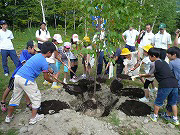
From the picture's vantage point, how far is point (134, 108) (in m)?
3.39

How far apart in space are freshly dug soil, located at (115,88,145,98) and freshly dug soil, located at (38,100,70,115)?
1663 mm

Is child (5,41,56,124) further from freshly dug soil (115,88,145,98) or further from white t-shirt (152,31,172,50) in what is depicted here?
white t-shirt (152,31,172,50)

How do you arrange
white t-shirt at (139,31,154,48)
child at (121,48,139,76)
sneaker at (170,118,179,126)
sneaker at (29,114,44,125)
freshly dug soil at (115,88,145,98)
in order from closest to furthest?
sneaker at (29,114,44,125) → sneaker at (170,118,179,126) → freshly dug soil at (115,88,145,98) → child at (121,48,139,76) → white t-shirt at (139,31,154,48)

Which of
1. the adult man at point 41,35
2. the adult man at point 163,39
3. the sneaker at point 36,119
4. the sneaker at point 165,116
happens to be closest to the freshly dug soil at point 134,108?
the sneaker at point 165,116

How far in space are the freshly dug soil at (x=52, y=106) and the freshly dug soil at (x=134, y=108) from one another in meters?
1.34

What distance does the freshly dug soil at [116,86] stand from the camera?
14.3ft

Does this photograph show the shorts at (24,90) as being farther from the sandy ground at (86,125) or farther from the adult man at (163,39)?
the adult man at (163,39)

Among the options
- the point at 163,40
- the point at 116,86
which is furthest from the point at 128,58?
the point at 163,40

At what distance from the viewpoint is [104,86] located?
4680 millimetres

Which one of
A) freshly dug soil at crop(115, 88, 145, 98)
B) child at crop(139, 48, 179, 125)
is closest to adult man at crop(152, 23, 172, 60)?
freshly dug soil at crop(115, 88, 145, 98)

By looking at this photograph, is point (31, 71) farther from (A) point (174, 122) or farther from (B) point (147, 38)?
(B) point (147, 38)

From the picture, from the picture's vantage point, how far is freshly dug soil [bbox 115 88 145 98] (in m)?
4.07

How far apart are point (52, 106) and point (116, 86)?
217 centimetres

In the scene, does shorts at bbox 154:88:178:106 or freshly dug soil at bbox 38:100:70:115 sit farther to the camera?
freshly dug soil at bbox 38:100:70:115
